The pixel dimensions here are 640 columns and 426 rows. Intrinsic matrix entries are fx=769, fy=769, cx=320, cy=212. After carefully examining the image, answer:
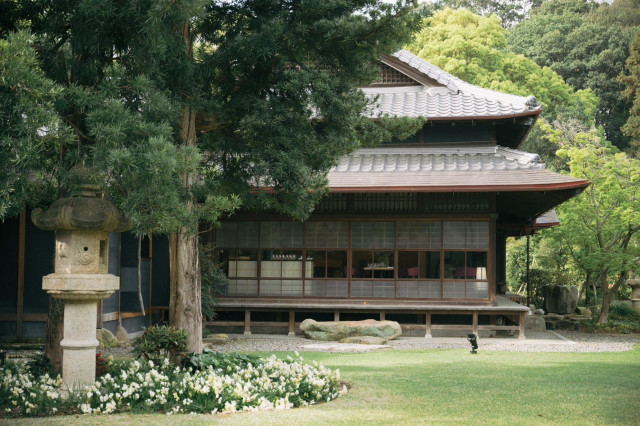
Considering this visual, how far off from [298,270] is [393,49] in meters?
9.75

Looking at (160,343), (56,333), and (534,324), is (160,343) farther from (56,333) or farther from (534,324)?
(534,324)

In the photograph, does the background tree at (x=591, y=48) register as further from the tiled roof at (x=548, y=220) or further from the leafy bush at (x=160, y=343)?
the leafy bush at (x=160, y=343)

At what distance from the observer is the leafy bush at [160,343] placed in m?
10.0

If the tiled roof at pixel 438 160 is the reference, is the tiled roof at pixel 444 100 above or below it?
above

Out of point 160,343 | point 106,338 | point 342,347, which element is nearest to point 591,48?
point 342,347

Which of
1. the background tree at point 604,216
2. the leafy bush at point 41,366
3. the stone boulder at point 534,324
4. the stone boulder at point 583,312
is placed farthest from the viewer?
the stone boulder at point 583,312

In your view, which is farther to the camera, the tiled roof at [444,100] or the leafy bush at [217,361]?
the tiled roof at [444,100]

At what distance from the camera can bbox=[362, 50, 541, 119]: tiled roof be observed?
20.0 m

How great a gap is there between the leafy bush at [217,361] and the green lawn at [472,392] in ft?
4.93

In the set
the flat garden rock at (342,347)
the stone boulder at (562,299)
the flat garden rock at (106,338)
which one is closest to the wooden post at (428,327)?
the flat garden rock at (342,347)

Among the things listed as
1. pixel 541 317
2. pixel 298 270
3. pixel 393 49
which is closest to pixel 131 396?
pixel 393 49

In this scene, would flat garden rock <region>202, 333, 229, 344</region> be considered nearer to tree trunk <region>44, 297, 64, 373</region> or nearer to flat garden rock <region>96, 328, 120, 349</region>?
flat garden rock <region>96, 328, 120, 349</region>

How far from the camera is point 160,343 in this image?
396 inches

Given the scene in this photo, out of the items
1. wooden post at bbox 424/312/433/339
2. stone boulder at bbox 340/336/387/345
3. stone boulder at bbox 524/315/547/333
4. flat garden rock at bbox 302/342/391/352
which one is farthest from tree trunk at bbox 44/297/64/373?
stone boulder at bbox 524/315/547/333
